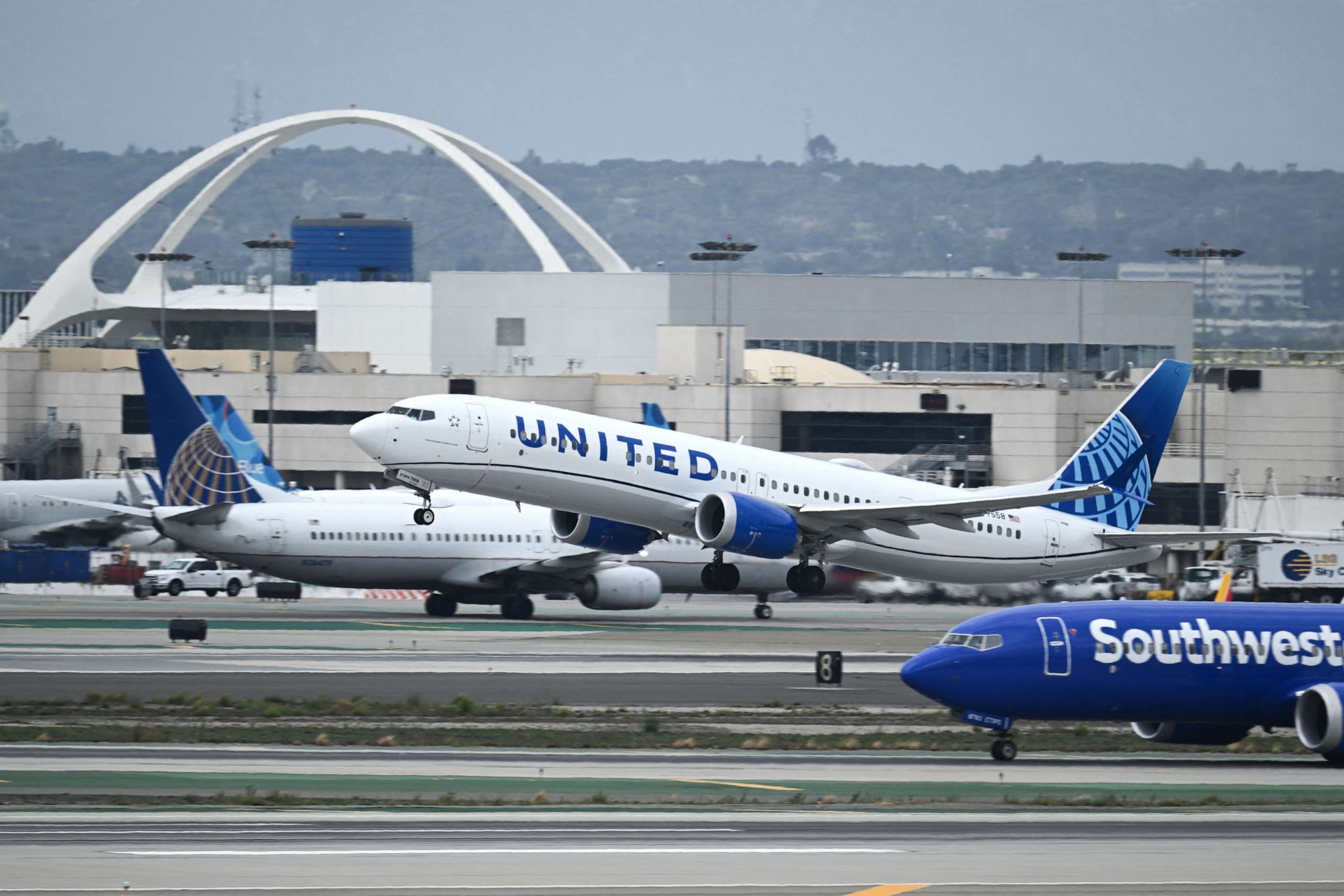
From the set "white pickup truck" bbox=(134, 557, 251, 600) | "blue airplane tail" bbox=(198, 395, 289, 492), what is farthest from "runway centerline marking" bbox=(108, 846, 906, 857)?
"white pickup truck" bbox=(134, 557, 251, 600)

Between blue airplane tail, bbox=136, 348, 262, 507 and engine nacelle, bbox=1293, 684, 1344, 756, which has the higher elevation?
blue airplane tail, bbox=136, 348, 262, 507

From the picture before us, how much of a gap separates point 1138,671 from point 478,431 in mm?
19775

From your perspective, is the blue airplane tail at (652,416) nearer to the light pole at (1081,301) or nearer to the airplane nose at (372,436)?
the airplane nose at (372,436)

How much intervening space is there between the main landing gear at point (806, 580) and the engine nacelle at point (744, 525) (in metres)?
1.86

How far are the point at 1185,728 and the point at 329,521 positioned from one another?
4165 centimetres

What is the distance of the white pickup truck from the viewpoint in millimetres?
84500

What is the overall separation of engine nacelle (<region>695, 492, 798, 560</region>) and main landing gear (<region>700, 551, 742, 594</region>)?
3.90 feet

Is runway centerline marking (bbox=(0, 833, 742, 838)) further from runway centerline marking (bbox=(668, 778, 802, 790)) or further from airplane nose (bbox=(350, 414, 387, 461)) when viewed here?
airplane nose (bbox=(350, 414, 387, 461))

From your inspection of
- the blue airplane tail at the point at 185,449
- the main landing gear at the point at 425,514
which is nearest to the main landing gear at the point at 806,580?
the main landing gear at the point at 425,514

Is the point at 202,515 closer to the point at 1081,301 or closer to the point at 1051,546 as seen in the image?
the point at 1051,546

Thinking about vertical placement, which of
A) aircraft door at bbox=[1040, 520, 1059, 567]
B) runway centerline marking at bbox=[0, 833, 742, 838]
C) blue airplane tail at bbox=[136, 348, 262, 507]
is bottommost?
runway centerline marking at bbox=[0, 833, 742, 838]

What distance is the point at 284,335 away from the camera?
19950 cm

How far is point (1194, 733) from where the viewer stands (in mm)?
34812

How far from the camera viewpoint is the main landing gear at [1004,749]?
1310 inches
